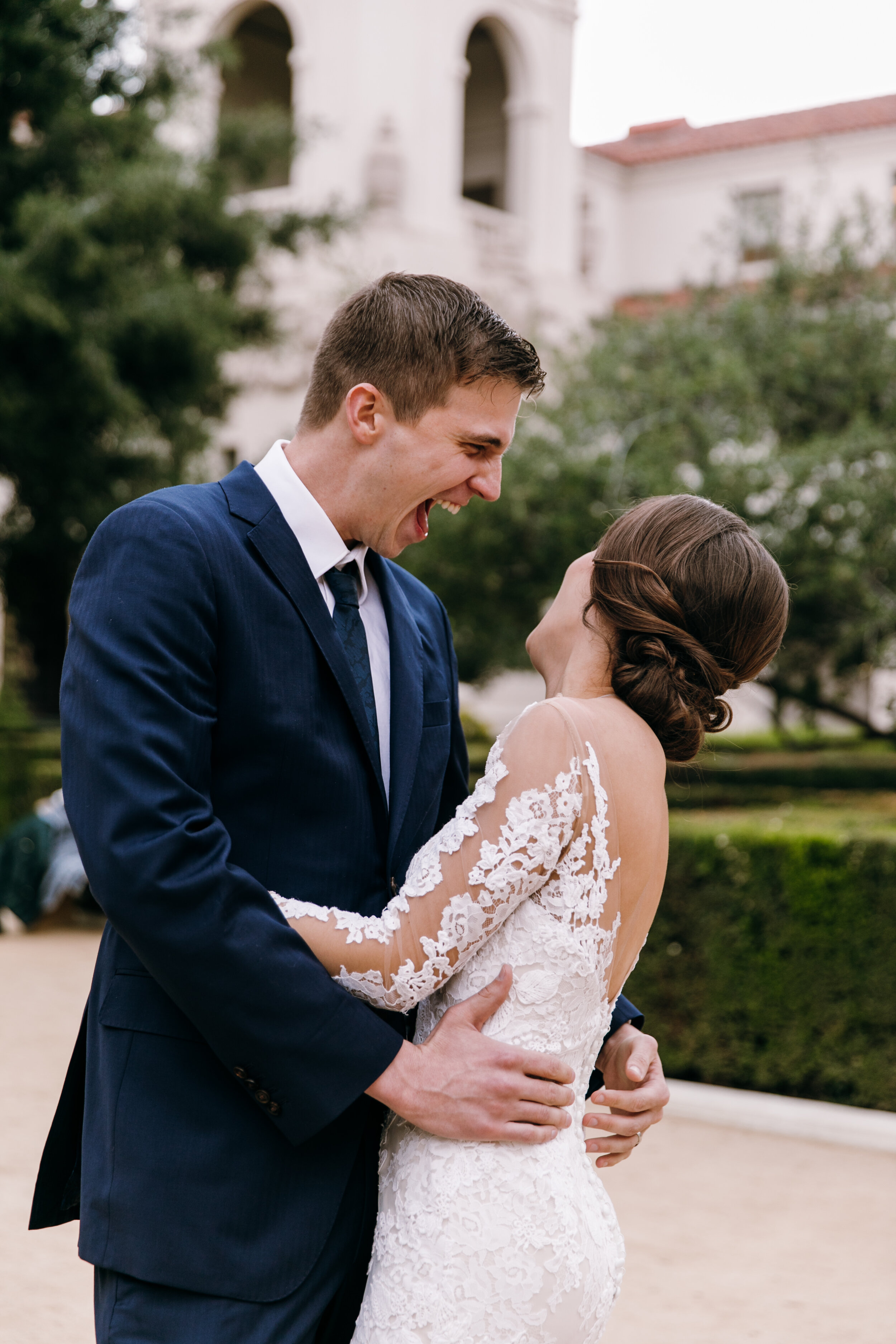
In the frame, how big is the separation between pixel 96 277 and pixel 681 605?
353 inches

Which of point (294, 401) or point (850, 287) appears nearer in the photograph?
point (850, 287)

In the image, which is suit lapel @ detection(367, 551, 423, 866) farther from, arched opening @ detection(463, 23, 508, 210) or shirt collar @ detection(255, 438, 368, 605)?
arched opening @ detection(463, 23, 508, 210)

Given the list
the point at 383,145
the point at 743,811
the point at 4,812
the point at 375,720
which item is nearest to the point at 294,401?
the point at 383,145

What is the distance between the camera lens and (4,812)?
13492mm

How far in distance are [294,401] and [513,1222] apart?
57.6 ft

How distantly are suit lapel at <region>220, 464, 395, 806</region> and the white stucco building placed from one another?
40.0ft

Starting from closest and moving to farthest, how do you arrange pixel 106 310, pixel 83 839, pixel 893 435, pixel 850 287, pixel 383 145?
1. pixel 83 839
2. pixel 106 310
3. pixel 893 435
4. pixel 850 287
5. pixel 383 145

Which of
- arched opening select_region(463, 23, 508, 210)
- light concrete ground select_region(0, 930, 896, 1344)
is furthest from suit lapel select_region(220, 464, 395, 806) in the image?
arched opening select_region(463, 23, 508, 210)

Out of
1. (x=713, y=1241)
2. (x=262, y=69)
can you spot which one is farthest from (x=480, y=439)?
(x=262, y=69)

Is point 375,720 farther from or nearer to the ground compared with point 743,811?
farther from the ground

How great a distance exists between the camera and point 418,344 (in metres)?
2.03

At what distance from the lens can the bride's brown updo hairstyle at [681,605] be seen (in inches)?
79.4

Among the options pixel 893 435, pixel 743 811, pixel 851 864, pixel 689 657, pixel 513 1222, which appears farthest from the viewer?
pixel 893 435

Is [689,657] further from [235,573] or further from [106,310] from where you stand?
[106,310]
